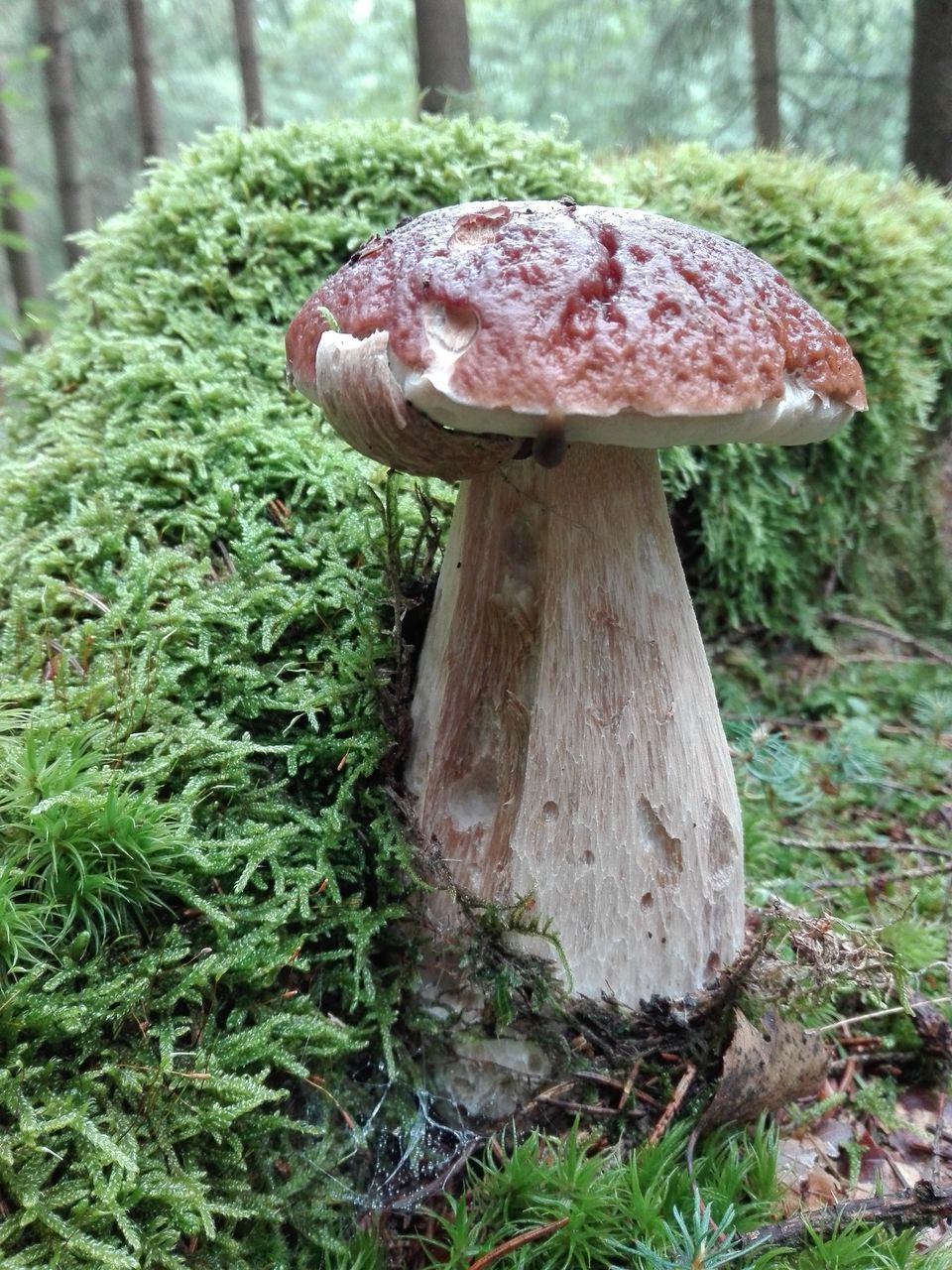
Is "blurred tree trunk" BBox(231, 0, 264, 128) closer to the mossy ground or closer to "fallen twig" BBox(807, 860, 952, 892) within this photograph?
the mossy ground

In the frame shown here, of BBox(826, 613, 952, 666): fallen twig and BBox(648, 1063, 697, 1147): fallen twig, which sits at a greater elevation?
BBox(826, 613, 952, 666): fallen twig

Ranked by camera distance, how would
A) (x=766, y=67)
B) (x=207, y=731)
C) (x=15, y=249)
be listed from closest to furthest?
(x=207, y=731) < (x=766, y=67) < (x=15, y=249)

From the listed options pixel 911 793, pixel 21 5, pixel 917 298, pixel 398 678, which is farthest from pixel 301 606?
pixel 21 5

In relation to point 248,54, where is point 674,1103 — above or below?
below

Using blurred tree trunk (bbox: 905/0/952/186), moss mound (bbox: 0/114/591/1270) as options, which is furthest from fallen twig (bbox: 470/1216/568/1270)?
blurred tree trunk (bbox: 905/0/952/186)

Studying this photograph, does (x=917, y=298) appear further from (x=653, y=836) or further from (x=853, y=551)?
(x=653, y=836)

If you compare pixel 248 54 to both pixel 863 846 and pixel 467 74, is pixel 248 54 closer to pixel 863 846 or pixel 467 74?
pixel 467 74

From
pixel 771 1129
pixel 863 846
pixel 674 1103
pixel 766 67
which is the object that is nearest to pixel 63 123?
pixel 766 67
